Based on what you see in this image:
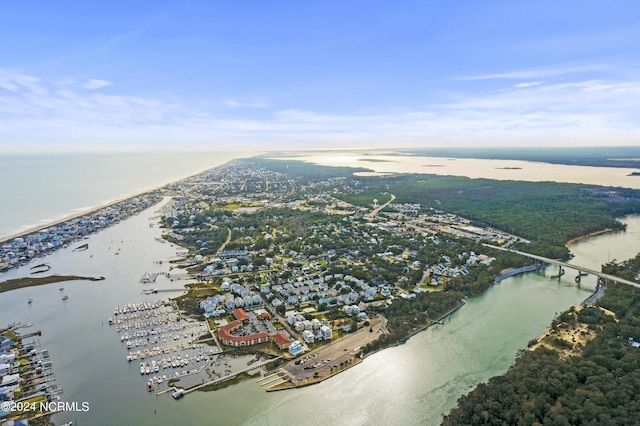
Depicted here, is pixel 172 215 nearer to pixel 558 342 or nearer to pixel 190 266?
pixel 190 266

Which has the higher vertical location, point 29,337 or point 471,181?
point 471,181

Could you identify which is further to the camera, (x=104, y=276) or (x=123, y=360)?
(x=104, y=276)

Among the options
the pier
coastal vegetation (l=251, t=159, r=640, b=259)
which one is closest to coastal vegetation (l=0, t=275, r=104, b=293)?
the pier

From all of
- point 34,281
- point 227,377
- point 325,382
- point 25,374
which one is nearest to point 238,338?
point 227,377

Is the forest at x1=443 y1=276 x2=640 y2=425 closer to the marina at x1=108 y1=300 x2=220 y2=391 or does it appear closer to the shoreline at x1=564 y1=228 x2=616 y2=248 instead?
the marina at x1=108 y1=300 x2=220 y2=391

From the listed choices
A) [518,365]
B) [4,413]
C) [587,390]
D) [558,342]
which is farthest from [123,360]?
[558,342]

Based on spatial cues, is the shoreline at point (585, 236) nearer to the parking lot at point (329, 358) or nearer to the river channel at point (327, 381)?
the river channel at point (327, 381)
